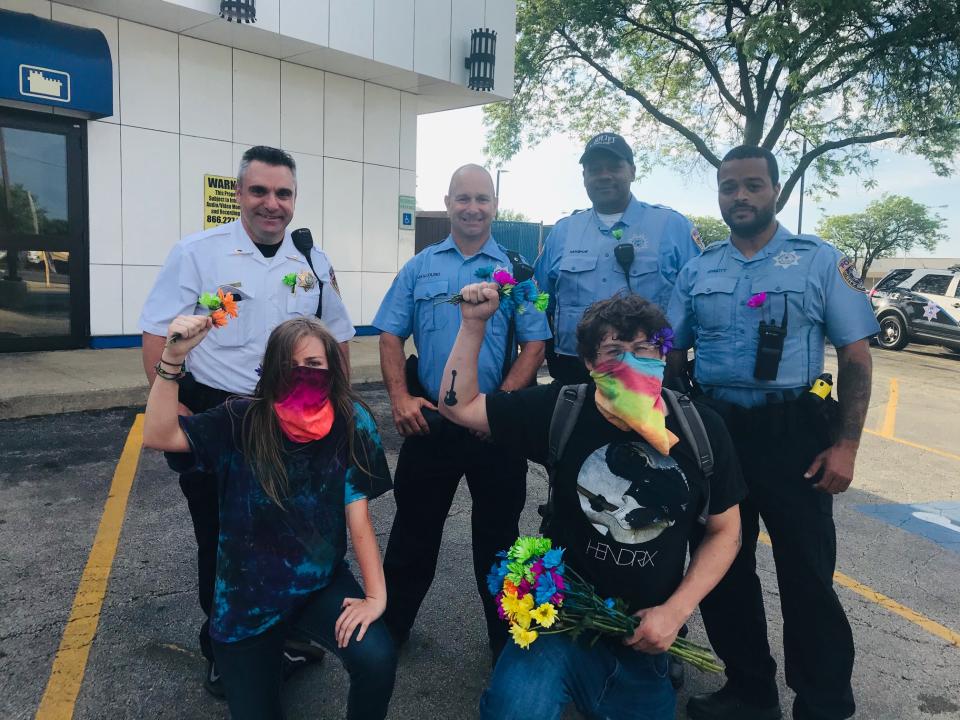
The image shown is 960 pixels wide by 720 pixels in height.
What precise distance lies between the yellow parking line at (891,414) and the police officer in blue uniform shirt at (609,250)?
5627 mm

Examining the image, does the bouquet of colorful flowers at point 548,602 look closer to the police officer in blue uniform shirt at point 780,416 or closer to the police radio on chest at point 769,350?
the police officer in blue uniform shirt at point 780,416

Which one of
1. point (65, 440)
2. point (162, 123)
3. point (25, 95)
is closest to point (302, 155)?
point (162, 123)

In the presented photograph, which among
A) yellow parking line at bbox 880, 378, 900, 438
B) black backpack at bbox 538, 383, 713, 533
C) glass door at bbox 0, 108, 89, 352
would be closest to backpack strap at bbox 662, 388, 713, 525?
black backpack at bbox 538, 383, 713, 533

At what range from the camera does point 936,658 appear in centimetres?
314

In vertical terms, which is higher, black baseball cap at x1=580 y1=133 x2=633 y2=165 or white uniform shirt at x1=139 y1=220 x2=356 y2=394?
black baseball cap at x1=580 y1=133 x2=633 y2=165

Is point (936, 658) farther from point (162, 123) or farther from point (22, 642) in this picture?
point (162, 123)

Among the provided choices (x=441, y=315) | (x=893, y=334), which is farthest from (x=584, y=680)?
(x=893, y=334)

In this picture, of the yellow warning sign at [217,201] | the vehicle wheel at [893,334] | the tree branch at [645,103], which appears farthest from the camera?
the tree branch at [645,103]

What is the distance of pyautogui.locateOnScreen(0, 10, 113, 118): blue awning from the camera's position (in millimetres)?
7648

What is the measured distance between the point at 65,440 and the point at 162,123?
5.27 m

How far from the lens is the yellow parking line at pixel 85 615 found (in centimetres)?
254

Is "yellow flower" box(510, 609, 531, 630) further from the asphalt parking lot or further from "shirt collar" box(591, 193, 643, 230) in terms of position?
"shirt collar" box(591, 193, 643, 230)

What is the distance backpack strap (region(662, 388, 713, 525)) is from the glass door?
29.1 feet

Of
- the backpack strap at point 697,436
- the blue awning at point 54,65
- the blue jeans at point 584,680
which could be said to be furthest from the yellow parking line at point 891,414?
the blue awning at point 54,65
